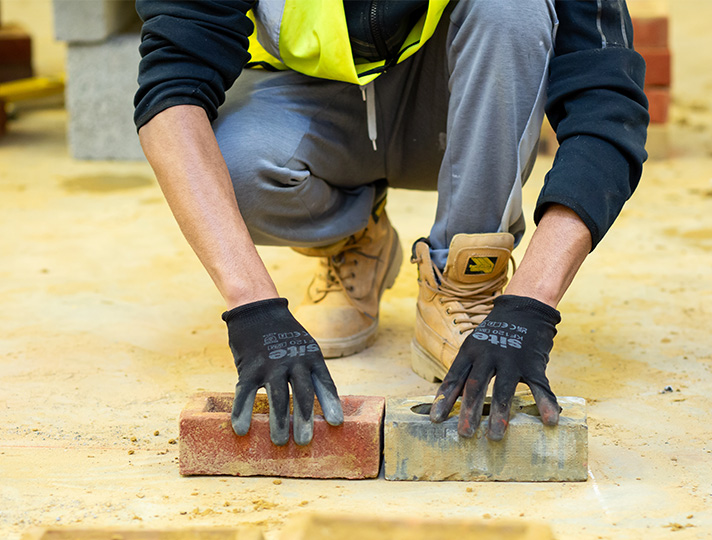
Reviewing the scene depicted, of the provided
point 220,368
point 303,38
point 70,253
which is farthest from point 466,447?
point 70,253

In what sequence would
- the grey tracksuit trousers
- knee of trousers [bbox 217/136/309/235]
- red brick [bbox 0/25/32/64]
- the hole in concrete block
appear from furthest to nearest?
1. red brick [bbox 0/25/32/64]
2. knee of trousers [bbox 217/136/309/235]
3. the grey tracksuit trousers
4. the hole in concrete block

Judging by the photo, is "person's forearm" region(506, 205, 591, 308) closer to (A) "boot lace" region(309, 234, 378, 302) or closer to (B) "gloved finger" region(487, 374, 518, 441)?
(B) "gloved finger" region(487, 374, 518, 441)

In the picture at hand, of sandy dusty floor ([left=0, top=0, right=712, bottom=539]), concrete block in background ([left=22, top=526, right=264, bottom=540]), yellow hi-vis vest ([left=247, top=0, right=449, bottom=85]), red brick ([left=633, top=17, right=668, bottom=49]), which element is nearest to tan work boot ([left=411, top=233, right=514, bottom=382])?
sandy dusty floor ([left=0, top=0, right=712, bottom=539])

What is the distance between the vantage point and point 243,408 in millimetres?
1396

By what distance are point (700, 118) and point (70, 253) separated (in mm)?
3869

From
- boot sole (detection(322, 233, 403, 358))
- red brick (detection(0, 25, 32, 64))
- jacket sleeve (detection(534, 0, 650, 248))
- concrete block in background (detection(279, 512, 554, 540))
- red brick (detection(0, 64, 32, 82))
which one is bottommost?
red brick (detection(0, 64, 32, 82))

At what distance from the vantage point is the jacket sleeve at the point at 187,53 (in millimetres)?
1593

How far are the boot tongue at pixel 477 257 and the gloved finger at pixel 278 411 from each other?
554 millimetres

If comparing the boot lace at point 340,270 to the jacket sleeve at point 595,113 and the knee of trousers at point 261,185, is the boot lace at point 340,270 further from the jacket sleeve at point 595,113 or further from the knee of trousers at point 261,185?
the jacket sleeve at point 595,113

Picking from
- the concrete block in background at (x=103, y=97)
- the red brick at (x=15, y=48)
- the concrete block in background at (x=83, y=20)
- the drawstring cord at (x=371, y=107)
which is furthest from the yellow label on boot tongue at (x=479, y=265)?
the red brick at (x=15, y=48)

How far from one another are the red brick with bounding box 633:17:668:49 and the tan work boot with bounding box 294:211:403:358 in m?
2.85

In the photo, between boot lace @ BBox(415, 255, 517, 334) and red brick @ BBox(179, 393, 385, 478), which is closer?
red brick @ BBox(179, 393, 385, 478)

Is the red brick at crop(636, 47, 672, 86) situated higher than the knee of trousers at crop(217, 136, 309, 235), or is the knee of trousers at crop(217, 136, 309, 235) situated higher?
the knee of trousers at crop(217, 136, 309, 235)

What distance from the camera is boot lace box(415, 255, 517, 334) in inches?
71.4
